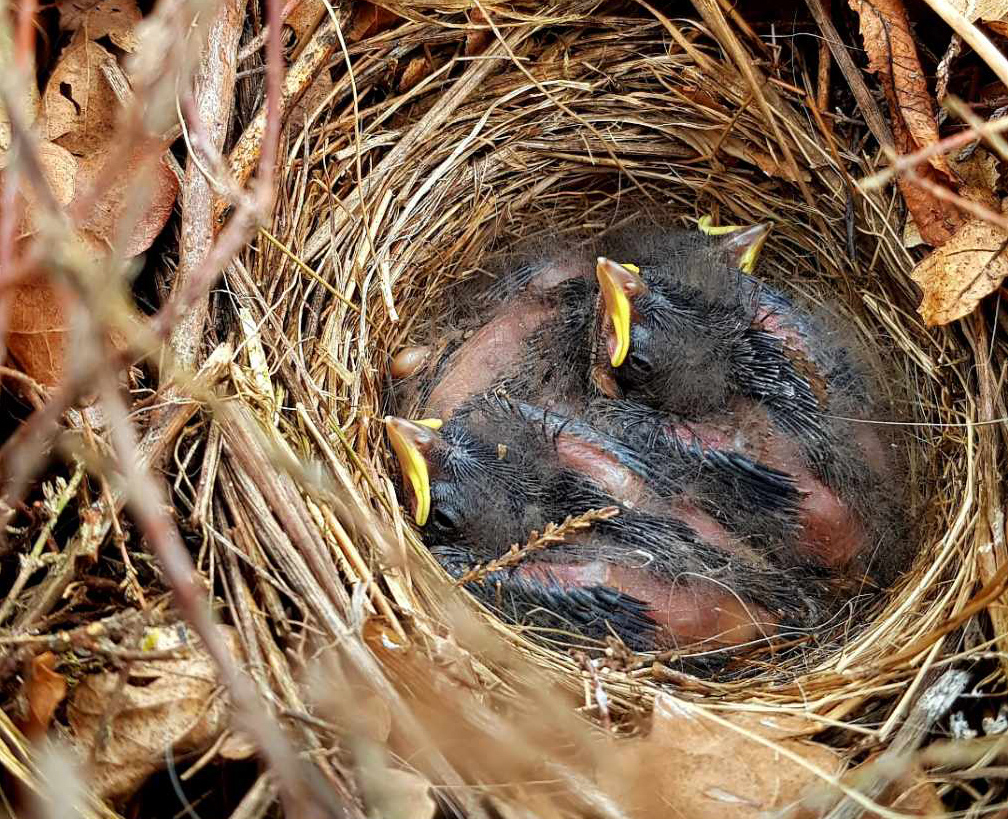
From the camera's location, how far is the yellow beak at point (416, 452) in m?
1.87

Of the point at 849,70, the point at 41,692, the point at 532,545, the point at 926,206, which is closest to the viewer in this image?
the point at 41,692

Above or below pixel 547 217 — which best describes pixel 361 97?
above

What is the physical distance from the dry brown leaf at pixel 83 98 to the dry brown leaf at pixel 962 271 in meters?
1.48

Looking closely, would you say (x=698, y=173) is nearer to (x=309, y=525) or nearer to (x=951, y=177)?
(x=951, y=177)

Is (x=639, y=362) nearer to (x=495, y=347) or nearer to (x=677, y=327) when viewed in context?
(x=677, y=327)

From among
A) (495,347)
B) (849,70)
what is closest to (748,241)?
(849,70)

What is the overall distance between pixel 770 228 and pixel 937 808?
1353mm

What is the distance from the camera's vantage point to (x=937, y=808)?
46.6 inches

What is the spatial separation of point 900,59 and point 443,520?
4.11 ft

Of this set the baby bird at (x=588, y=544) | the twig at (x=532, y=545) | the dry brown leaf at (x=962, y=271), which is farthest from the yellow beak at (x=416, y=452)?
the dry brown leaf at (x=962, y=271)

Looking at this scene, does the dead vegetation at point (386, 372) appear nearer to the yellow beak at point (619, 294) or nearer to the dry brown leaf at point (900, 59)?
the dry brown leaf at point (900, 59)

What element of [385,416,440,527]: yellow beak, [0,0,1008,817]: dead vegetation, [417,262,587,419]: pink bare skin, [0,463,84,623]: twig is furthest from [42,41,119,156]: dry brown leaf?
[417,262,587,419]: pink bare skin

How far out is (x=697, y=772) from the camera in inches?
47.9

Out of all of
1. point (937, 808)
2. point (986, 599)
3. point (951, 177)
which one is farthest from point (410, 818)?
point (951, 177)
